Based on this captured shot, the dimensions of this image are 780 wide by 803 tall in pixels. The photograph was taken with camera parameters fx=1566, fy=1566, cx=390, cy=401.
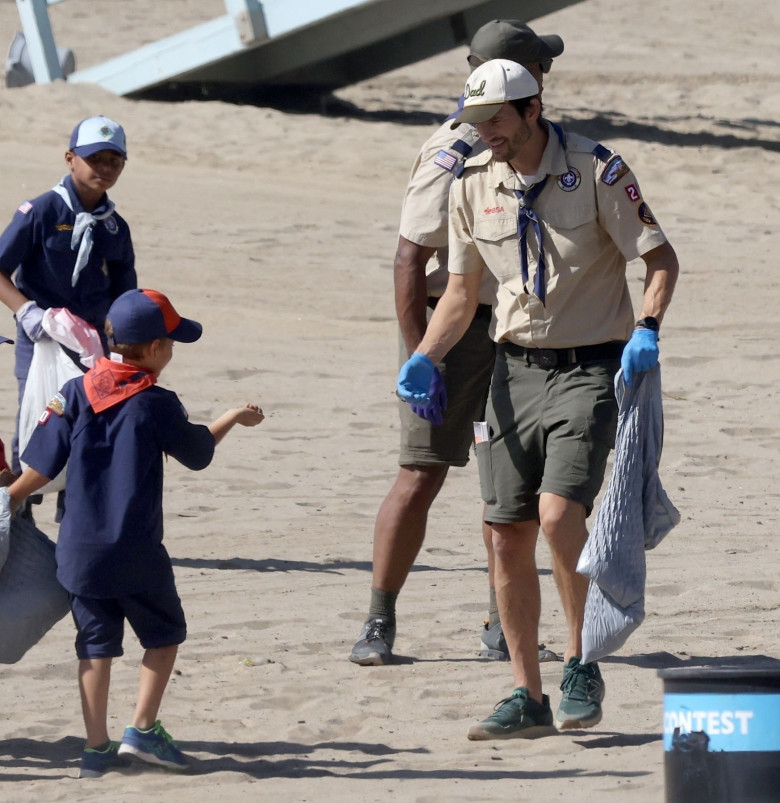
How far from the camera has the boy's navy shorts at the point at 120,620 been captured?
14.1 feet

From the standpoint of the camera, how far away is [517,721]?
15.2ft

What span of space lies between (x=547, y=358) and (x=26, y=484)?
158 cm

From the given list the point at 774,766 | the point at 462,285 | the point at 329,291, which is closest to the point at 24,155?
the point at 329,291

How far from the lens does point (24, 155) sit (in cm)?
1451

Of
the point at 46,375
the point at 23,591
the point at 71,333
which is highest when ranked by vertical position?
the point at 71,333

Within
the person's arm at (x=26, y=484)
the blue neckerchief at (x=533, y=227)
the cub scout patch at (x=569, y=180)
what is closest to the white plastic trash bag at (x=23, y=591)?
the person's arm at (x=26, y=484)

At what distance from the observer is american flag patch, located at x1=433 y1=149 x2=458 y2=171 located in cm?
524

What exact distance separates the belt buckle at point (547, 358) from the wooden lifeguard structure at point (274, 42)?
1284 centimetres

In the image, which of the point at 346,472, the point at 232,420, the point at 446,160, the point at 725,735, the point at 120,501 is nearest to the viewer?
the point at 725,735

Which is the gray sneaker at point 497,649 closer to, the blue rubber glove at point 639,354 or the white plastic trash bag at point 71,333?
the blue rubber glove at point 639,354

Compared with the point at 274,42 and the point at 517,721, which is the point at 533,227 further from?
the point at 274,42

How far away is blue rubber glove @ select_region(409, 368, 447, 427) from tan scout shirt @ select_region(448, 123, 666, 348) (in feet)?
1.66

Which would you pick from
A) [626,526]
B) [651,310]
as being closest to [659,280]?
[651,310]

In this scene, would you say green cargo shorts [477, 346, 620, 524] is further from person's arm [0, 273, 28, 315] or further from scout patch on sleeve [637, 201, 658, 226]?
person's arm [0, 273, 28, 315]
